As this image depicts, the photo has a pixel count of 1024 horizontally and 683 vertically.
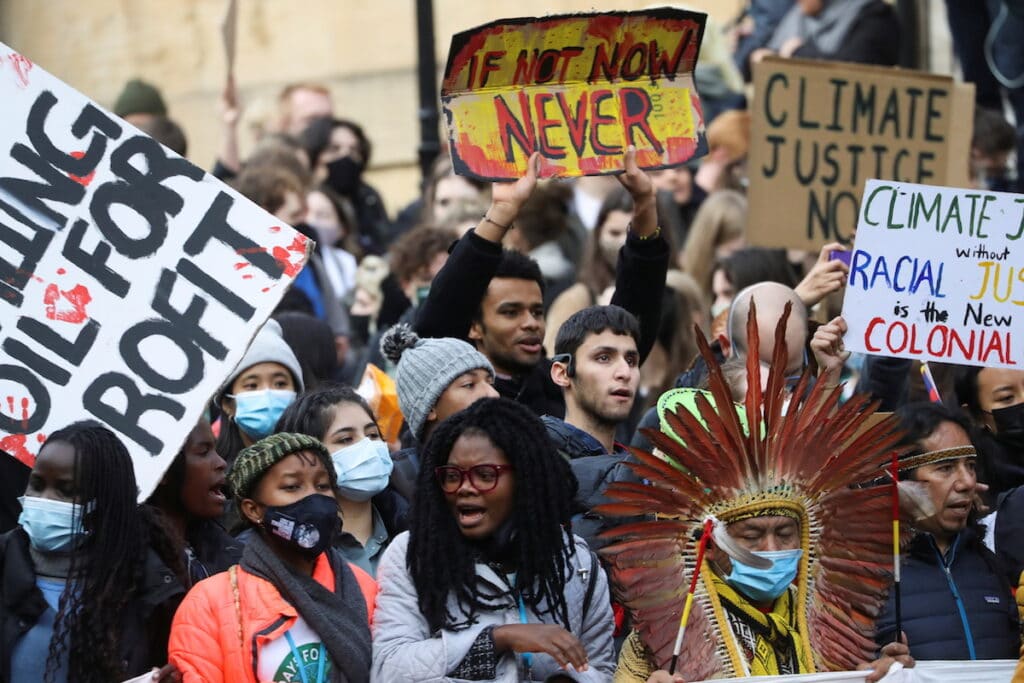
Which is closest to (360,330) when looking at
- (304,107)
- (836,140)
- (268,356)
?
(836,140)

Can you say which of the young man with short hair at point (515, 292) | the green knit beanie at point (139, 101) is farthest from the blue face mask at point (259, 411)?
the green knit beanie at point (139, 101)

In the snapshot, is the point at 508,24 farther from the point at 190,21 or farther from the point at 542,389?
the point at 190,21

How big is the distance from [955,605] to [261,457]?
212 cm

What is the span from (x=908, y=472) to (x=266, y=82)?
10.7m

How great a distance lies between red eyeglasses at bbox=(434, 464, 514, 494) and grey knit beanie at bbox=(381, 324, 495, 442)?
960 millimetres

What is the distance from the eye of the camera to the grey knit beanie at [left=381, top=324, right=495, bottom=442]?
7.10 m

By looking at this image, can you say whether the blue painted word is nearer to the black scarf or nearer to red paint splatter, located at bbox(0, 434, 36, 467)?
the black scarf

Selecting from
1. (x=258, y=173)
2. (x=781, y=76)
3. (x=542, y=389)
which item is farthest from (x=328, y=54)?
(x=542, y=389)

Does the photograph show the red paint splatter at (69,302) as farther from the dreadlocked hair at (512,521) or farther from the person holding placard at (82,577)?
the dreadlocked hair at (512,521)

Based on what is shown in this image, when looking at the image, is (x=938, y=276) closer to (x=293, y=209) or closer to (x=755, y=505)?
(x=755, y=505)

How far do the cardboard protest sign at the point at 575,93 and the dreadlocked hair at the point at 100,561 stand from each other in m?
1.58

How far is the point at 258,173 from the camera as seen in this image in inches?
428

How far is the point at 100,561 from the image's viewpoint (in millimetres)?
6184

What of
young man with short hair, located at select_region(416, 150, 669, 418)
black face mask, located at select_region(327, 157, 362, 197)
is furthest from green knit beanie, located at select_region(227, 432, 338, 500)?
black face mask, located at select_region(327, 157, 362, 197)
